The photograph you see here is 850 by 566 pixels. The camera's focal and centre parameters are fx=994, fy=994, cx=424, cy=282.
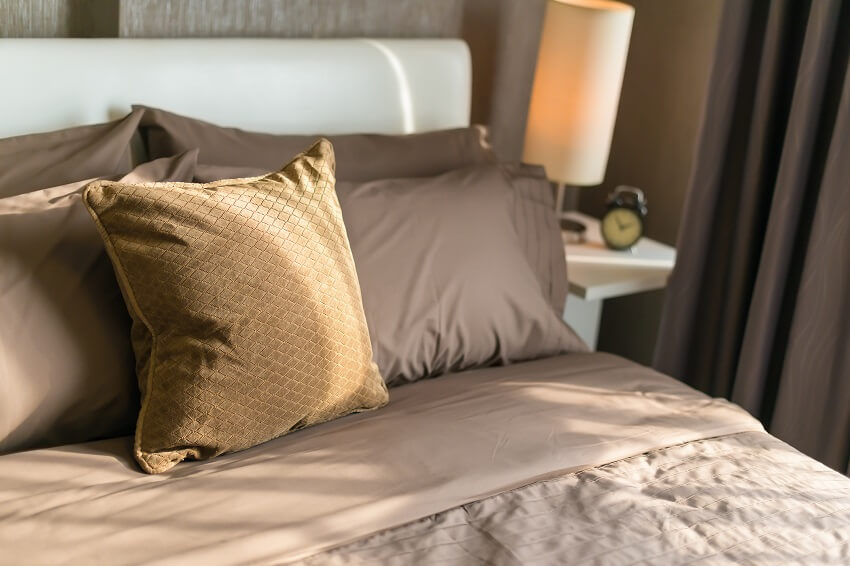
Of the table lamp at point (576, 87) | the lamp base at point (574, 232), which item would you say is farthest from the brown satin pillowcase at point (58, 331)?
the lamp base at point (574, 232)

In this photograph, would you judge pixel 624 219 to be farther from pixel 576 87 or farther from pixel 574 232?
pixel 576 87

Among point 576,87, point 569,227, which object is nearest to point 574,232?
point 569,227

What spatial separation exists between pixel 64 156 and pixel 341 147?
2.00ft

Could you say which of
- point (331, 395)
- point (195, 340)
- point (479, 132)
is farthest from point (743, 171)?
point (195, 340)

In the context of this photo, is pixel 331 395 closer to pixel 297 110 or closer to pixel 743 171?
pixel 297 110

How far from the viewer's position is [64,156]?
73.9 inches

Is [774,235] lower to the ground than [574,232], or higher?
higher

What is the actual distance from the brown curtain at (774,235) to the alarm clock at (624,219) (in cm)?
15

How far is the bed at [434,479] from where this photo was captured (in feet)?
4.57

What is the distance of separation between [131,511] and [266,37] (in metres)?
1.31

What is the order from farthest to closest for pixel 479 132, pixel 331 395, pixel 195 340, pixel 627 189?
pixel 627 189
pixel 479 132
pixel 331 395
pixel 195 340

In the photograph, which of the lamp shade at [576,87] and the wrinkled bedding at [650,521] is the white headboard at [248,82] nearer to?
Answer: the lamp shade at [576,87]

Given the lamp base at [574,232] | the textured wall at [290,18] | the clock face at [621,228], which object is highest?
the textured wall at [290,18]

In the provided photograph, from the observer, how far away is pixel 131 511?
1.42 metres
